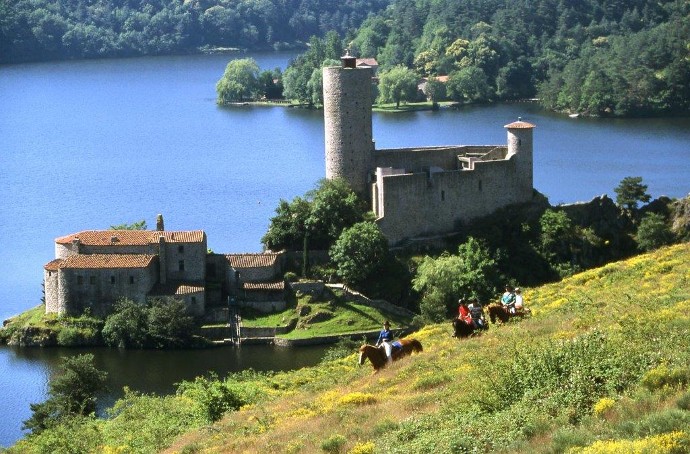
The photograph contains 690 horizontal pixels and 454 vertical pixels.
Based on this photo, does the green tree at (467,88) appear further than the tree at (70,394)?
Yes

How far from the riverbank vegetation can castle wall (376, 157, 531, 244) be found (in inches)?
710

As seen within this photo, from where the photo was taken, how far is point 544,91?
123438 mm

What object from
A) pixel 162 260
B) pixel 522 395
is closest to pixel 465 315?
pixel 522 395

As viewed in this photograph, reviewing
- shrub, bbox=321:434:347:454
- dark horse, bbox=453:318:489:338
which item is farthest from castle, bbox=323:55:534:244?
shrub, bbox=321:434:347:454

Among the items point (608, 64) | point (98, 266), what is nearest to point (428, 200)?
point (98, 266)

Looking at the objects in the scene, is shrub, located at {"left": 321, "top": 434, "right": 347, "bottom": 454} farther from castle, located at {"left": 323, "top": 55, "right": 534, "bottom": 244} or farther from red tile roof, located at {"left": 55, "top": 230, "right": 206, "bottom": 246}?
castle, located at {"left": 323, "top": 55, "right": 534, "bottom": 244}

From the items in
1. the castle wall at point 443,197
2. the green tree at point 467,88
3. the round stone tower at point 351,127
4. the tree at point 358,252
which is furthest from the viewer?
the green tree at point 467,88

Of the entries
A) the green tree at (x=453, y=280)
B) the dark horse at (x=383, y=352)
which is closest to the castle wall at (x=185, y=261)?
the green tree at (x=453, y=280)

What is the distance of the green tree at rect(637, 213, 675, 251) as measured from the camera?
51.7 meters

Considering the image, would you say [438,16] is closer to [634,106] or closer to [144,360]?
[634,106]

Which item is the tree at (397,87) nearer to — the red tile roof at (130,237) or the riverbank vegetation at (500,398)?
the red tile roof at (130,237)

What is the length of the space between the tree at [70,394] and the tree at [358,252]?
34.5 feet

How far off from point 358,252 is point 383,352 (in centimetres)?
2143

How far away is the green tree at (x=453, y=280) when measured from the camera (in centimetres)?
4647
